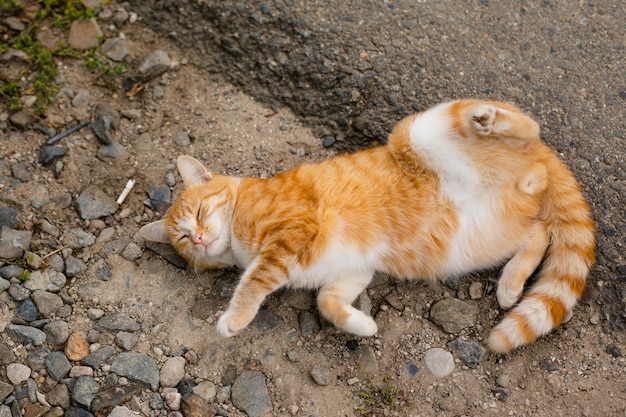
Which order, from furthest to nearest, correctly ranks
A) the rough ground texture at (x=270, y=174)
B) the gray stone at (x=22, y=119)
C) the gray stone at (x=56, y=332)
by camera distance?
the gray stone at (x=22, y=119), the gray stone at (x=56, y=332), the rough ground texture at (x=270, y=174)

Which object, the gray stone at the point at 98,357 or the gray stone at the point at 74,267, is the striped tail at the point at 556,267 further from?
the gray stone at the point at 74,267

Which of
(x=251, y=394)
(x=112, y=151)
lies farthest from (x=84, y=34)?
(x=251, y=394)

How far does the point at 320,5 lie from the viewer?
4.92 metres

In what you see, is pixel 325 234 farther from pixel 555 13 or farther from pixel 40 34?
pixel 40 34

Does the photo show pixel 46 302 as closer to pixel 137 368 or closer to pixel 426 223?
pixel 137 368

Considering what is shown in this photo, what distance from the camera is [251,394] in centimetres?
359

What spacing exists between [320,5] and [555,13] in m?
1.83

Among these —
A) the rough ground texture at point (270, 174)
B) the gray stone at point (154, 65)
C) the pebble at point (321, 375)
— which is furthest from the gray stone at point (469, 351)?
the gray stone at point (154, 65)

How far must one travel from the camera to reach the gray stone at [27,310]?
3794 mm

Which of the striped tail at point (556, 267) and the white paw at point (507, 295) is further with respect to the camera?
the white paw at point (507, 295)

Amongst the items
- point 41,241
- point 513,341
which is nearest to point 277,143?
point 41,241

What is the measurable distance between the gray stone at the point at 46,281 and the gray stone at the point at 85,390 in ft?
2.30

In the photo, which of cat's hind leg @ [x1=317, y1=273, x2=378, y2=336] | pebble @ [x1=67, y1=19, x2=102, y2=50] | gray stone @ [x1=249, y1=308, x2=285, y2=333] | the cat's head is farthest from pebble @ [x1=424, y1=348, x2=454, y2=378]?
pebble @ [x1=67, y1=19, x2=102, y2=50]

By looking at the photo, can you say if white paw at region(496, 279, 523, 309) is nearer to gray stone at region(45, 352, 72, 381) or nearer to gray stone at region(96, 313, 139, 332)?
gray stone at region(96, 313, 139, 332)
